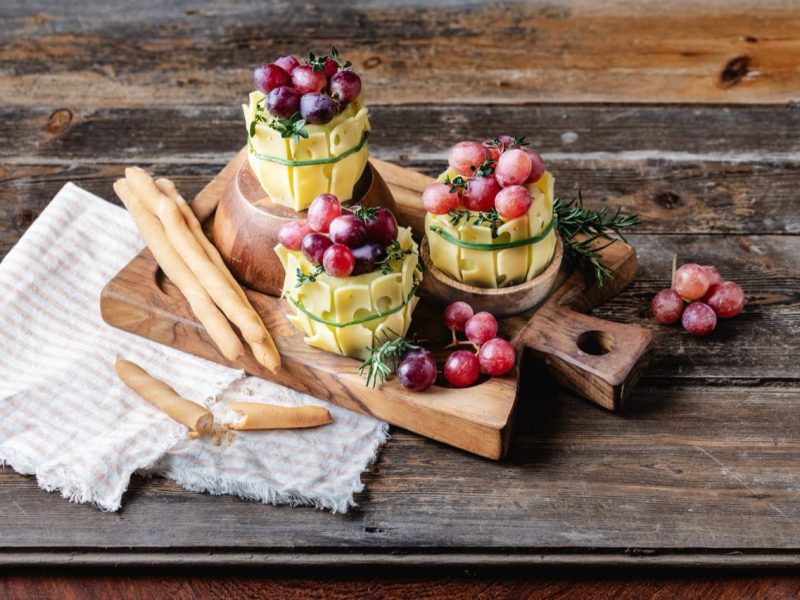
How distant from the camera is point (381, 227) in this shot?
A: 1.65 meters

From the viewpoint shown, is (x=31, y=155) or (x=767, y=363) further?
(x=31, y=155)

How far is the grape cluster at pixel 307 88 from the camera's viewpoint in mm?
1714

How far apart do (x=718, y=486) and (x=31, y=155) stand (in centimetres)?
171

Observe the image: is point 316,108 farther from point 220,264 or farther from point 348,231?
point 220,264

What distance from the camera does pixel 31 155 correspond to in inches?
96.3

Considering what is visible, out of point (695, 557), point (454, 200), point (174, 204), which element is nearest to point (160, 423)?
point (174, 204)

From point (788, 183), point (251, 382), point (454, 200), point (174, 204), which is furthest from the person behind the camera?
point (788, 183)

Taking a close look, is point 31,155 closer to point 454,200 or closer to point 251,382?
point 251,382

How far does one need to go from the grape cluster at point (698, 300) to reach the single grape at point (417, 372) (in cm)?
53

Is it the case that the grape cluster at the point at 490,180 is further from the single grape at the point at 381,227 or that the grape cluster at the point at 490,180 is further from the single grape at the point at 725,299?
the single grape at the point at 725,299

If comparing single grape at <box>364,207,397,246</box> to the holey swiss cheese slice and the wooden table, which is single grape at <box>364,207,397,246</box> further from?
the wooden table

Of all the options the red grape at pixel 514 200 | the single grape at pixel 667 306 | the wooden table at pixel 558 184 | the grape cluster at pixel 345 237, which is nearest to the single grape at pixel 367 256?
the grape cluster at pixel 345 237

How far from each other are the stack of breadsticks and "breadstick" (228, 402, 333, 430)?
0.07 metres

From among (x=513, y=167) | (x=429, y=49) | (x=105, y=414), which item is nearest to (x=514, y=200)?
(x=513, y=167)
